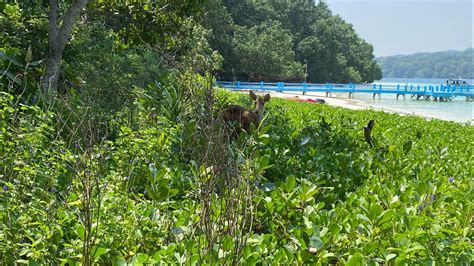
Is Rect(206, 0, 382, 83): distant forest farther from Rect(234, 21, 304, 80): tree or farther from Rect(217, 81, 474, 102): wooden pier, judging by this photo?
Rect(217, 81, 474, 102): wooden pier

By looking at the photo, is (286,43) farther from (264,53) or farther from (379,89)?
(379,89)

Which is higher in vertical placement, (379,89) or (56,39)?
(56,39)

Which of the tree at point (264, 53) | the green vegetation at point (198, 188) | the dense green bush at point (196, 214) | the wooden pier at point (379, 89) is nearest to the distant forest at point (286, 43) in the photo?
the tree at point (264, 53)

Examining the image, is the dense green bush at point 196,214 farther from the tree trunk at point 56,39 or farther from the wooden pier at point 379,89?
the wooden pier at point 379,89

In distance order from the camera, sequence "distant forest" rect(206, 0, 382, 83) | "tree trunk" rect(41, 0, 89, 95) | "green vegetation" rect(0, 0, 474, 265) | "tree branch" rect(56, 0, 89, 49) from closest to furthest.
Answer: "green vegetation" rect(0, 0, 474, 265), "tree trunk" rect(41, 0, 89, 95), "tree branch" rect(56, 0, 89, 49), "distant forest" rect(206, 0, 382, 83)

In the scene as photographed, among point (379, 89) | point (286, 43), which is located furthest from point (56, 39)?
point (286, 43)

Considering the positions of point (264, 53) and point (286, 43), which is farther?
point (286, 43)

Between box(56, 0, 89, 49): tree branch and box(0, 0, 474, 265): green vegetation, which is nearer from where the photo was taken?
box(0, 0, 474, 265): green vegetation

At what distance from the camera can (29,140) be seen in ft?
11.0

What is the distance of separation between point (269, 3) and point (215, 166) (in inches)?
2661

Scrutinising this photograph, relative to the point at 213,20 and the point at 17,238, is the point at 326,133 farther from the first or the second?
the point at 213,20

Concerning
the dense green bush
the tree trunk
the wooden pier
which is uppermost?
the tree trunk

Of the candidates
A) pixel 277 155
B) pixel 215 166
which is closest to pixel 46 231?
pixel 215 166

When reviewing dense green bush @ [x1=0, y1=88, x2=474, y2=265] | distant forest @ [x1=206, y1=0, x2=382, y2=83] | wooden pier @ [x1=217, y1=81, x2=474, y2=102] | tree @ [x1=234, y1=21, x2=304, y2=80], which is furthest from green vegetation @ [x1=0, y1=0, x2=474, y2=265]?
tree @ [x1=234, y1=21, x2=304, y2=80]
